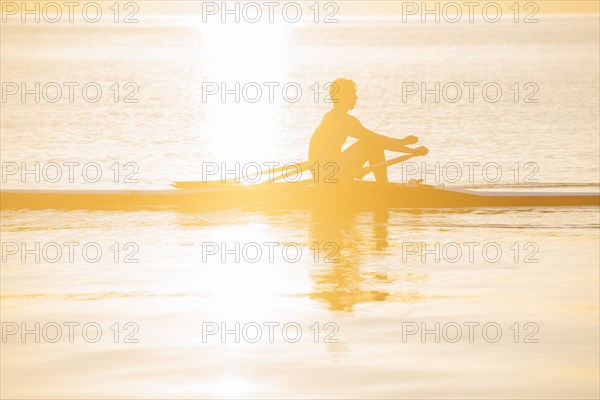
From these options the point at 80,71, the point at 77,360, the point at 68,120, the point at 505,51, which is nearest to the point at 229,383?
the point at 77,360

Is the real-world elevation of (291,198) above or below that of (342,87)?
below

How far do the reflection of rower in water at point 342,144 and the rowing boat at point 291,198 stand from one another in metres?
0.21

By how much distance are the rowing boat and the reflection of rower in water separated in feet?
0.68

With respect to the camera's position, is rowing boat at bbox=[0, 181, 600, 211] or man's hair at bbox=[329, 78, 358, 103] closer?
man's hair at bbox=[329, 78, 358, 103]

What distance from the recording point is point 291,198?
1570 centimetres

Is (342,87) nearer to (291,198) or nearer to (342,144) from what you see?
(342,144)

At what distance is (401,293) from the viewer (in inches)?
462

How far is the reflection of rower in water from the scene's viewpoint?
15346 millimetres

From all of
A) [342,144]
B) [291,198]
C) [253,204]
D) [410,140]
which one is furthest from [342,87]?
[253,204]

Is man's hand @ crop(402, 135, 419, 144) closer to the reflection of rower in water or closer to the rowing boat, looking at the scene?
the reflection of rower in water

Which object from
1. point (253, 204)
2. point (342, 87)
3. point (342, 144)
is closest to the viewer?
point (342, 87)

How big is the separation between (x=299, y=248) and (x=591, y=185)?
6.36m

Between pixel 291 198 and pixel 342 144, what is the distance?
87 centimetres

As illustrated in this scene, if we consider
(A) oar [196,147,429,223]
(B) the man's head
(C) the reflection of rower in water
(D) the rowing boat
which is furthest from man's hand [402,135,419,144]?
(B) the man's head
